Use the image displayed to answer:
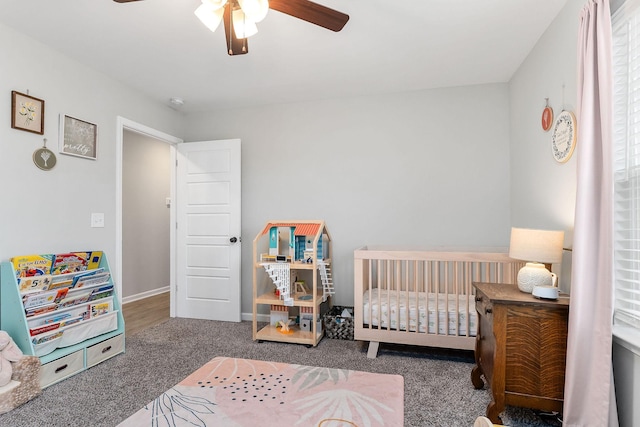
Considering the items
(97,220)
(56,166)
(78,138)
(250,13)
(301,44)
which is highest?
(301,44)

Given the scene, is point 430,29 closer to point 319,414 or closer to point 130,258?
point 319,414

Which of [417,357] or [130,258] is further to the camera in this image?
[130,258]

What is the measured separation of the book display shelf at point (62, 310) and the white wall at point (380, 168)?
1420mm

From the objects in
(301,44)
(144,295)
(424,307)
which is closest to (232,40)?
(301,44)

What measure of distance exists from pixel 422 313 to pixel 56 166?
305cm

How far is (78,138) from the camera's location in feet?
9.13

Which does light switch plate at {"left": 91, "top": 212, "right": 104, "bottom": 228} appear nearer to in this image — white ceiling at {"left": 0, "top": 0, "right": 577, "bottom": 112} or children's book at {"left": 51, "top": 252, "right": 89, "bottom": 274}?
children's book at {"left": 51, "top": 252, "right": 89, "bottom": 274}

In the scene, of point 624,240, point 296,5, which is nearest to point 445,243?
point 624,240

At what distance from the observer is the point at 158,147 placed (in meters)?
5.10

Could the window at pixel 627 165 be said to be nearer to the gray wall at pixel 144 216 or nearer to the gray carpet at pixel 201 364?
the gray carpet at pixel 201 364

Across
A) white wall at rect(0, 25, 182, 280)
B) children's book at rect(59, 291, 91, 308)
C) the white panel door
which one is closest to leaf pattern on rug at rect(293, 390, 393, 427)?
children's book at rect(59, 291, 91, 308)

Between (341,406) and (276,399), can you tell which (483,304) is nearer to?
(341,406)

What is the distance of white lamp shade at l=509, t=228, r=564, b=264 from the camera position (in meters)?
1.87

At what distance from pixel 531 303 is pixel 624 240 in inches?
19.2
